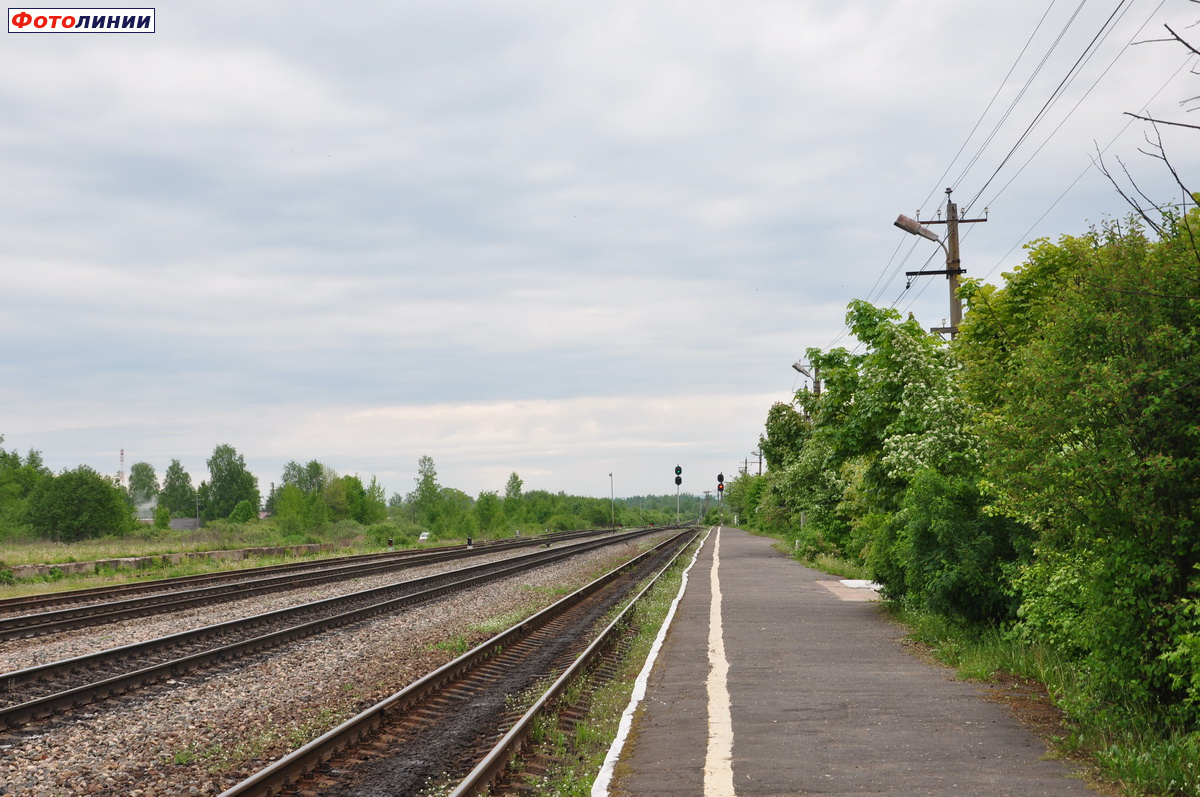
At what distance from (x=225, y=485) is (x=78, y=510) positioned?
104 meters

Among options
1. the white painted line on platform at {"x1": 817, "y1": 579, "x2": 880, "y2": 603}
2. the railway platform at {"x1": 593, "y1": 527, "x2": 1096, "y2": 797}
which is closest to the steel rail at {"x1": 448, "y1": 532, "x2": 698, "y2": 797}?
the railway platform at {"x1": 593, "y1": 527, "x2": 1096, "y2": 797}

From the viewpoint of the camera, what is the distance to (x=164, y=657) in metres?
14.6

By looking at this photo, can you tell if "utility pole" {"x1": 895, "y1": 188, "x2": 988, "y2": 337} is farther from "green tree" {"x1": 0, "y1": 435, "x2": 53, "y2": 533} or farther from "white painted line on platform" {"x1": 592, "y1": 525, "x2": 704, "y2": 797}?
"green tree" {"x1": 0, "y1": 435, "x2": 53, "y2": 533}

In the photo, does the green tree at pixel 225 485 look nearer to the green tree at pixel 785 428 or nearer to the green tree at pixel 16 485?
the green tree at pixel 16 485

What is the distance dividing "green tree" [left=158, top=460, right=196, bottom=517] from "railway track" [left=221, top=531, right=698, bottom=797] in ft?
628

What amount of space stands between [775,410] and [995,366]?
1560 inches

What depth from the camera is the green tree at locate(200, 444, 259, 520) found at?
174750 millimetres

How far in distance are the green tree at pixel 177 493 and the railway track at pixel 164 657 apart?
183 metres

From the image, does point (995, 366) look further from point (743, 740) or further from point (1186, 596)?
point (743, 740)

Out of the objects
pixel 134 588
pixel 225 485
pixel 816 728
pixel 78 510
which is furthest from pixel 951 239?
pixel 225 485

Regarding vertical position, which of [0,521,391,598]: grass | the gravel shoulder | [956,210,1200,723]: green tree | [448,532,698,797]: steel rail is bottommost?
[0,521,391,598]: grass

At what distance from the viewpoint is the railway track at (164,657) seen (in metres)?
11.4

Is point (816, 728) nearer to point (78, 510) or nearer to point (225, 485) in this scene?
point (78, 510)

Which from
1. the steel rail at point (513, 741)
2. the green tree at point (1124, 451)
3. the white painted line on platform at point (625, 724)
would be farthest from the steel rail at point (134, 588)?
the green tree at point (1124, 451)
